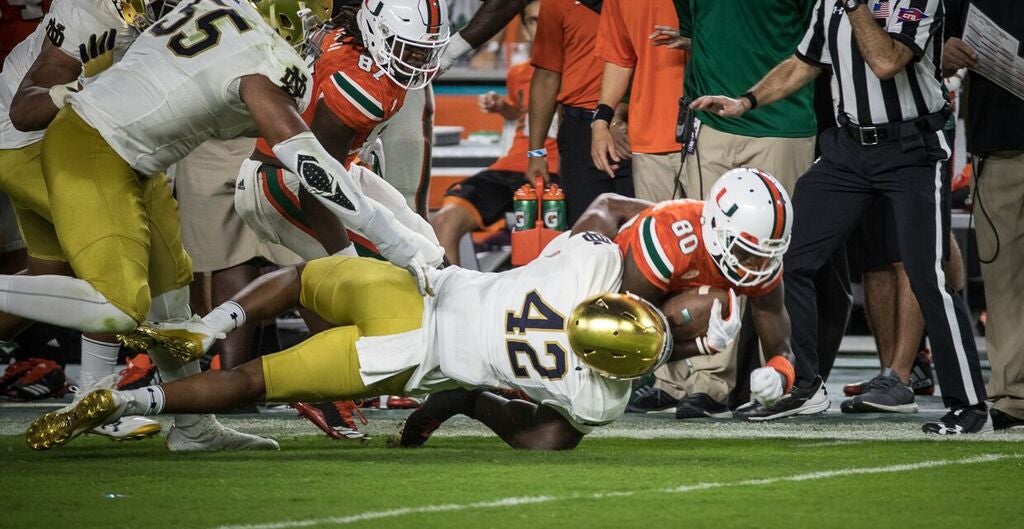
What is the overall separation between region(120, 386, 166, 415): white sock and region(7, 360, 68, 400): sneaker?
2.81 meters

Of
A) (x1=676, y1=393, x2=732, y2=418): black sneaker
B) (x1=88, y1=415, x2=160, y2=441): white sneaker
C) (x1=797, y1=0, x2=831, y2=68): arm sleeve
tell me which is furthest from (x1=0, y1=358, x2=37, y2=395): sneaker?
(x1=797, y1=0, x2=831, y2=68): arm sleeve

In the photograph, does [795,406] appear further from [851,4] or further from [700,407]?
[851,4]

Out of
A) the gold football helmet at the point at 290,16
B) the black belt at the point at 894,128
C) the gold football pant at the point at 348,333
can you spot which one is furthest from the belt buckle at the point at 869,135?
the gold football helmet at the point at 290,16

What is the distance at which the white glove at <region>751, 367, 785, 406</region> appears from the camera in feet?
14.2

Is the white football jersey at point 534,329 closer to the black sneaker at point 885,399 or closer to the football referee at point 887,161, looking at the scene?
the football referee at point 887,161

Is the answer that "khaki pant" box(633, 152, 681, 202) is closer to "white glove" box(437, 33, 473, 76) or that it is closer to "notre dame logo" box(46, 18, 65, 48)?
"white glove" box(437, 33, 473, 76)

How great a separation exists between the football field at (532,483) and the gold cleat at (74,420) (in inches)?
3.2

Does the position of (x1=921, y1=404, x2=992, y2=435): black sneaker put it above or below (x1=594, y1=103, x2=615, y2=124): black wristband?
below

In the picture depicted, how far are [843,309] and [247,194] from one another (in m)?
2.72

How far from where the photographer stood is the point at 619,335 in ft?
13.4

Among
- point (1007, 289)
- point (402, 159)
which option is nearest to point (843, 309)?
point (1007, 289)

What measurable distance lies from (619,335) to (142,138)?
5.24 feet

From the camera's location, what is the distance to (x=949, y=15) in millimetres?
5895

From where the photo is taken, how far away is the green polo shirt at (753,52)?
20.2 ft
